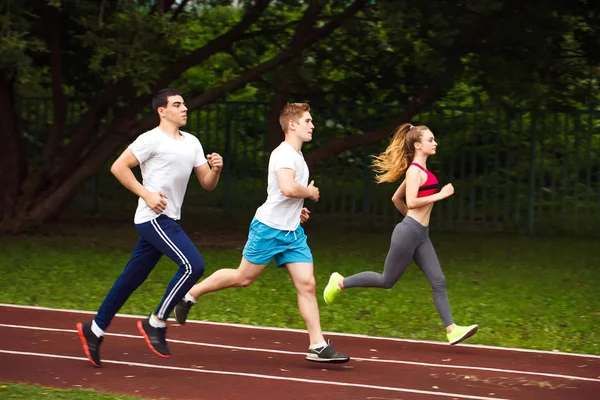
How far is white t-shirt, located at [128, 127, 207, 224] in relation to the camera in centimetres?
759

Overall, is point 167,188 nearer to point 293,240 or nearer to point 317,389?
point 293,240

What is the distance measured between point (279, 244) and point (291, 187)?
1.62 ft

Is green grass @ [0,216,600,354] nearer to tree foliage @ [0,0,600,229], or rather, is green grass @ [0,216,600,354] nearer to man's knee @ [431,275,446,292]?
man's knee @ [431,275,446,292]

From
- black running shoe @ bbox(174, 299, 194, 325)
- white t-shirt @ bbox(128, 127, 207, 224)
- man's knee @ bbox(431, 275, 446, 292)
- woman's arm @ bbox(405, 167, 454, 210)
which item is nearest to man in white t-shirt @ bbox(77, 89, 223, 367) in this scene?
white t-shirt @ bbox(128, 127, 207, 224)

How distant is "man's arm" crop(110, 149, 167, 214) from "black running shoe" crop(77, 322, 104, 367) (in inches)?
39.2

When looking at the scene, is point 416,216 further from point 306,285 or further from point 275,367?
point 275,367

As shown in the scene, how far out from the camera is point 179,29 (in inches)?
525

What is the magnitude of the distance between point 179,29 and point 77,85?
5461mm

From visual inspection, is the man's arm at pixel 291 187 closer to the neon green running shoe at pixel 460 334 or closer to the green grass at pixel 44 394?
the neon green running shoe at pixel 460 334

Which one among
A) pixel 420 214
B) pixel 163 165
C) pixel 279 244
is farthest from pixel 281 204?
pixel 420 214

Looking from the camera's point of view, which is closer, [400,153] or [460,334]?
[460,334]

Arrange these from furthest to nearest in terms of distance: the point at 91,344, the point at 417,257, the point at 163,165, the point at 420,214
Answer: the point at 417,257 < the point at 420,214 < the point at 91,344 < the point at 163,165

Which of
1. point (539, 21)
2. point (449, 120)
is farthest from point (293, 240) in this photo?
point (449, 120)

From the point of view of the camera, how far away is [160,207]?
752 cm
